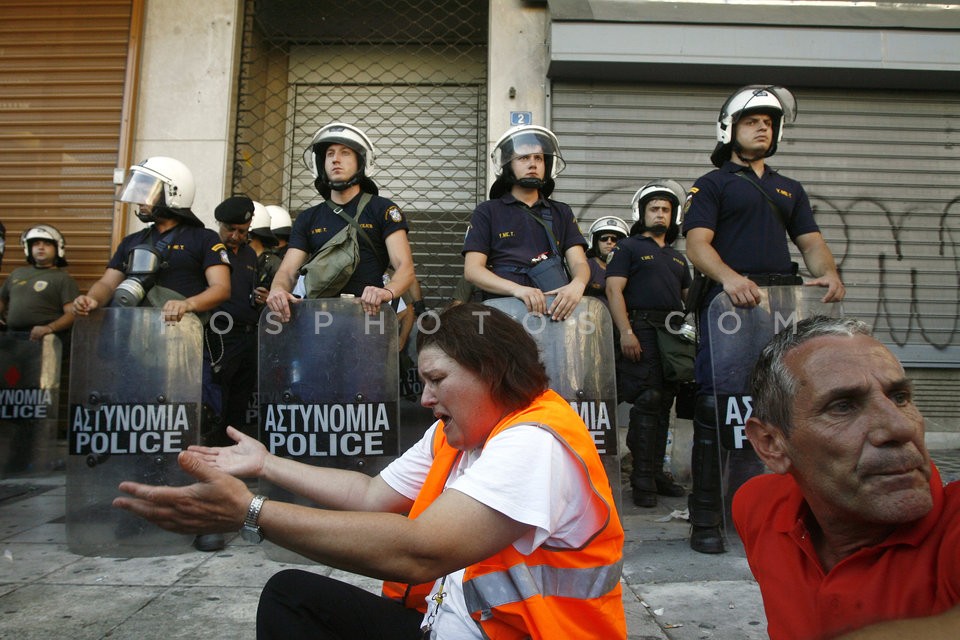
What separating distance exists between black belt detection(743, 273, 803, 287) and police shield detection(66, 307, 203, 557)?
303cm

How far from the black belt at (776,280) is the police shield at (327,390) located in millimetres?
1985

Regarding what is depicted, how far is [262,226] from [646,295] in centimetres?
371

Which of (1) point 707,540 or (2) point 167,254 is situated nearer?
(1) point 707,540

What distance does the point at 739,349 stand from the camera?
3662mm

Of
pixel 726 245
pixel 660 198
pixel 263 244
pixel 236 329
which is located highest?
pixel 660 198

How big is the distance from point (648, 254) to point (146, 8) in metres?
5.80

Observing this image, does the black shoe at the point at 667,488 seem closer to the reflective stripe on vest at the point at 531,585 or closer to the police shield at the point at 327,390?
the police shield at the point at 327,390

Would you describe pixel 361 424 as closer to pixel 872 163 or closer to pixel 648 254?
pixel 648 254

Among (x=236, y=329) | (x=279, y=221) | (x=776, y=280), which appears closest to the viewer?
(x=776, y=280)

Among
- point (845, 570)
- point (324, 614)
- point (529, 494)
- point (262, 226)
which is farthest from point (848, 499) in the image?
point (262, 226)

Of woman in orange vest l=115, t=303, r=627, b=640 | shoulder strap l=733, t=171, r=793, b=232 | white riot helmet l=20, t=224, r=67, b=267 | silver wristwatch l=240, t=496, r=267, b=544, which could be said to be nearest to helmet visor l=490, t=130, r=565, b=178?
shoulder strap l=733, t=171, r=793, b=232

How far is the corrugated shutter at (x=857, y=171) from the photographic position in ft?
24.5

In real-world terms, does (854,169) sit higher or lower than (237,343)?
higher

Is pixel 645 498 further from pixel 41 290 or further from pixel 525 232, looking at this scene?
pixel 41 290
